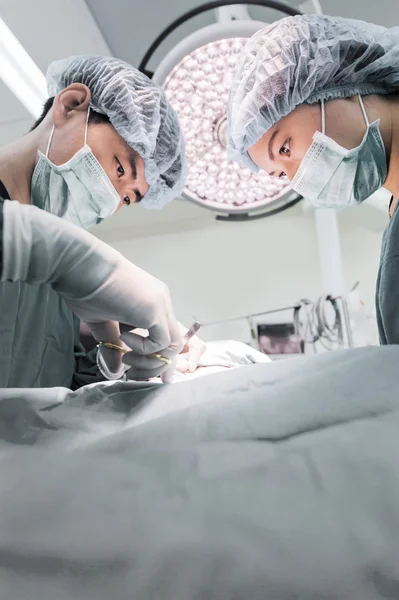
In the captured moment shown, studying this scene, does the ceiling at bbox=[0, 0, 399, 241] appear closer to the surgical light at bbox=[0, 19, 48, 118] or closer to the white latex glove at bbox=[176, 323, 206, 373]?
the surgical light at bbox=[0, 19, 48, 118]

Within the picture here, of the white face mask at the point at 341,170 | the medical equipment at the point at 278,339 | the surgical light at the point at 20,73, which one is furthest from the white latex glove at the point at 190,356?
the medical equipment at the point at 278,339

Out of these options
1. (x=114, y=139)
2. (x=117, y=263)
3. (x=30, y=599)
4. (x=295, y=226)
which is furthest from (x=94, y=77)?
(x=295, y=226)

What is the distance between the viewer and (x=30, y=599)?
357 millimetres

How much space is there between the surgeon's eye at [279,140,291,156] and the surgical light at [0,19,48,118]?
749mm

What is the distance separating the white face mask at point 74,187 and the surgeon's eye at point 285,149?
438 mm

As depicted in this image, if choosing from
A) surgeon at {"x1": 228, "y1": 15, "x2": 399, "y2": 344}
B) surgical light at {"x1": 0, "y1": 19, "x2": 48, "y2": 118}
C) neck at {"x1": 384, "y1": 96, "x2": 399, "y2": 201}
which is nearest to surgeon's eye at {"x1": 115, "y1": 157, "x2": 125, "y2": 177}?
surgeon at {"x1": 228, "y1": 15, "x2": 399, "y2": 344}

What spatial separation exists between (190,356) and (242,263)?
199cm

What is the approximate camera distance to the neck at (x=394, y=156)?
103 centimetres

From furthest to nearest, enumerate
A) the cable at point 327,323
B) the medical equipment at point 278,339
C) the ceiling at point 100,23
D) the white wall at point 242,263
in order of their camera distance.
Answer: the white wall at point 242,263 < the medical equipment at point 278,339 < the cable at point 327,323 < the ceiling at point 100,23

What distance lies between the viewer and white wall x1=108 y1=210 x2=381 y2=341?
9.72 ft

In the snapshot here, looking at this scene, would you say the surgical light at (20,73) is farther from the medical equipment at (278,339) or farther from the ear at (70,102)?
the medical equipment at (278,339)

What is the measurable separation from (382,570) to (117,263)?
0.46 m

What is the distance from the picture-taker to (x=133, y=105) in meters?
1.10

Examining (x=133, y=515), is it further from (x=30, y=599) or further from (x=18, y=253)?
(x=18, y=253)
